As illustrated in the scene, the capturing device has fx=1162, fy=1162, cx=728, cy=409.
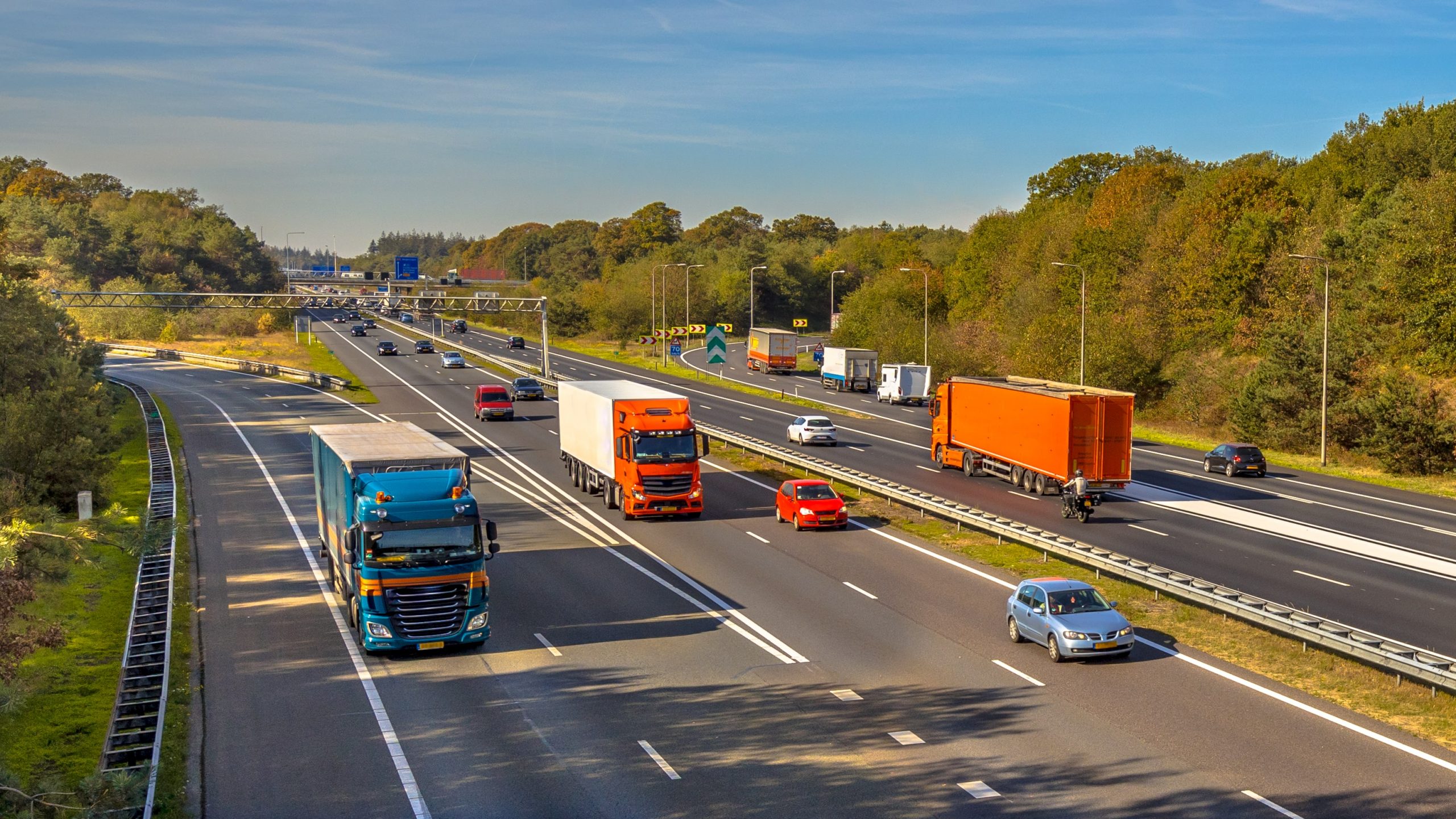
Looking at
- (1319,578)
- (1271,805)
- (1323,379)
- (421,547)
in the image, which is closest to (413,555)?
(421,547)

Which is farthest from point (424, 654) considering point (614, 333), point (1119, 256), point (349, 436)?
point (614, 333)

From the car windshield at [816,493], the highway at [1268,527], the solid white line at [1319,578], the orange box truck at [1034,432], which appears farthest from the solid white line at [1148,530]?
the car windshield at [816,493]

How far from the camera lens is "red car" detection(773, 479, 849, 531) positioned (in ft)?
122

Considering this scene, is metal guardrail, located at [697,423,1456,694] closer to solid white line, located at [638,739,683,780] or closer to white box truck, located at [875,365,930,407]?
solid white line, located at [638,739,683,780]

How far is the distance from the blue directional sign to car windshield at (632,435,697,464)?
2780 inches

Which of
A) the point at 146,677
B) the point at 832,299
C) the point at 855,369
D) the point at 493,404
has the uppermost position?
the point at 832,299

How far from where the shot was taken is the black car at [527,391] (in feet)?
256

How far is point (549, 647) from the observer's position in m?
A: 24.2

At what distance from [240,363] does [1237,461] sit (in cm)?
7997

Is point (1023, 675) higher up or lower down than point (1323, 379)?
lower down

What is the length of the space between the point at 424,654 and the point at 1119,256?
8166 centimetres

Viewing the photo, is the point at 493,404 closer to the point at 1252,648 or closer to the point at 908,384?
the point at 908,384

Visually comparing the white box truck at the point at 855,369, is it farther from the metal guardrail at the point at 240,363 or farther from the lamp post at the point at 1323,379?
the metal guardrail at the point at 240,363

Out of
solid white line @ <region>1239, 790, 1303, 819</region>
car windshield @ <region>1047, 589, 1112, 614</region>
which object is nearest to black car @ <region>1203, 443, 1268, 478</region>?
car windshield @ <region>1047, 589, 1112, 614</region>
